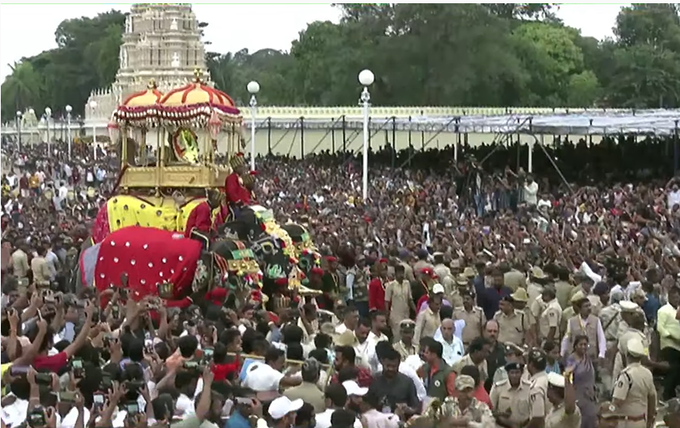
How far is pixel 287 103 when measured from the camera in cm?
6881

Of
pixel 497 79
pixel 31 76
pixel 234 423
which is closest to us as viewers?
pixel 234 423

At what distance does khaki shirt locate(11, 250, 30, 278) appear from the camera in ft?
49.4

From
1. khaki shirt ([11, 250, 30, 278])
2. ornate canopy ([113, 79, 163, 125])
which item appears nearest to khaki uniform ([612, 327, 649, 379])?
ornate canopy ([113, 79, 163, 125])

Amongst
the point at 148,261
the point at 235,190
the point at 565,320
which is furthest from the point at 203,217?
the point at 565,320

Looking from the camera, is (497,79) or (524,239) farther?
(497,79)

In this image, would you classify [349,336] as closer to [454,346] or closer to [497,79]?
[454,346]

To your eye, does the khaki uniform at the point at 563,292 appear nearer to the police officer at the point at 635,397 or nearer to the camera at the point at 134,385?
the police officer at the point at 635,397

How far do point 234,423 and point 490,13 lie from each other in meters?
57.0

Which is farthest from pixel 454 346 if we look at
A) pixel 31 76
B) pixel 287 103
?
pixel 31 76

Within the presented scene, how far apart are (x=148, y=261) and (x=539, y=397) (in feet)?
25.2

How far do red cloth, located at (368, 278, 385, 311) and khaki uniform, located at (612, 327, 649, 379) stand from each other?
3.12 m

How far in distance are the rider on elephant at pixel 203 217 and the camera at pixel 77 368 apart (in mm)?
6796

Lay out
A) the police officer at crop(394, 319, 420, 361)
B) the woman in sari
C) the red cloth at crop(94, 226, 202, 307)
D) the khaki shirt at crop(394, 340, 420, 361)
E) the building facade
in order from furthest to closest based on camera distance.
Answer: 1. the building facade
2. the red cloth at crop(94, 226, 202, 307)
3. the police officer at crop(394, 319, 420, 361)
4. the khaki shirt at crop(394, 340, 420, 361)
5. the woman in sari

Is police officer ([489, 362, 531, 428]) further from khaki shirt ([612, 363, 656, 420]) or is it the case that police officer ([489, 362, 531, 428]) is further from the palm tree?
the palm tree
